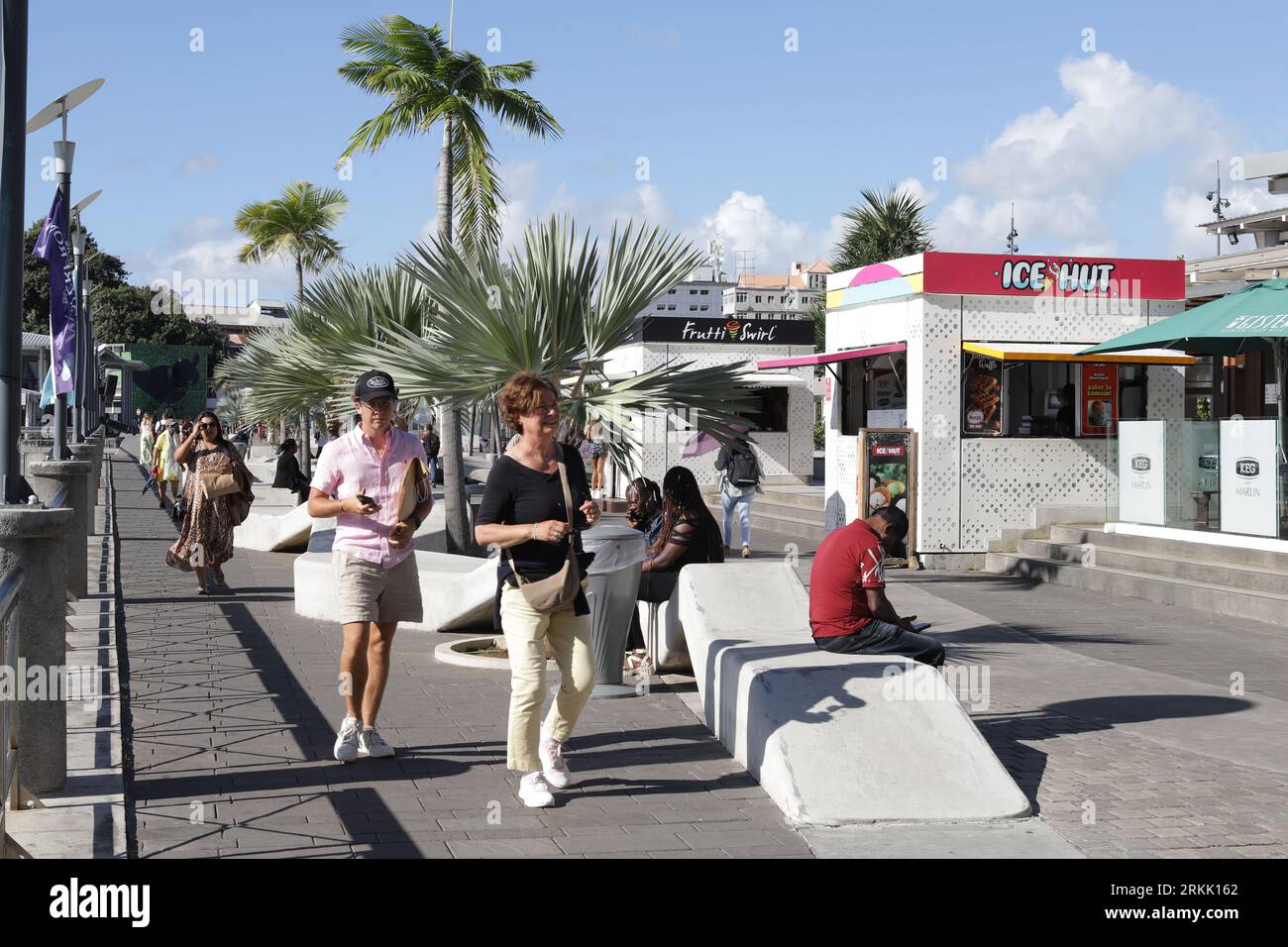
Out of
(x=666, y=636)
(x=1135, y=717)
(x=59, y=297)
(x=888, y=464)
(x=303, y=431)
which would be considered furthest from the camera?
(x=303, y=431)

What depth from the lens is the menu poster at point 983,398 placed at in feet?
55.7

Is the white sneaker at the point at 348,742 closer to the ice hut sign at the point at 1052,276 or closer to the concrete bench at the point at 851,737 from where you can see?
the concrete bench at the point at 851,737

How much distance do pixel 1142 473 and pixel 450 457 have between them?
311 inches

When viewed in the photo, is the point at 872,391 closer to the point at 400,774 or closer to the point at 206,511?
the point at 206,511

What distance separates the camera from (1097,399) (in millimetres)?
17266

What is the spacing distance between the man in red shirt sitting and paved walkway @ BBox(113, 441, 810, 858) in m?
0.89

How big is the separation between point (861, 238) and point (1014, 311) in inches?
1005

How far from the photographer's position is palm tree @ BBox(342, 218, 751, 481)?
8.90 metres

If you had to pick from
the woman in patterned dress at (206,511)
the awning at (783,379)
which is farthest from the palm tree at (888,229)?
the woman in patterned dress at (206,511)

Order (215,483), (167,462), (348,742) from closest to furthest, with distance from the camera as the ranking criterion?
(348,742) → (215,483) → (167,462)

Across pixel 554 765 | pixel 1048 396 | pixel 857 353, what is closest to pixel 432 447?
pixel 857 353

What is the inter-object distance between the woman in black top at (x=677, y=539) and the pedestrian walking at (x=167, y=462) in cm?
1674

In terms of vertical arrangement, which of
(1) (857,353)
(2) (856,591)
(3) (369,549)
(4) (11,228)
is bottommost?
(2) (856,591)

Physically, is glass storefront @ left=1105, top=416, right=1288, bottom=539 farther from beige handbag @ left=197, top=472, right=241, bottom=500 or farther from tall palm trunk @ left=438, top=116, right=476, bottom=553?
beige handbag @ left=197, top=472, right=241, bottom=500
